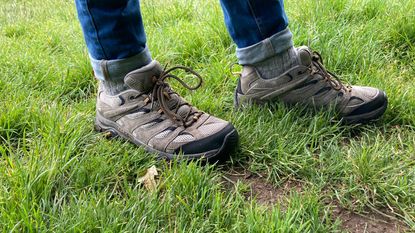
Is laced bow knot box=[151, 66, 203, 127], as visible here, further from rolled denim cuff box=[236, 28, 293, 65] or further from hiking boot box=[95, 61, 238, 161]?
rolled denim cuff box=[236, 28, 293, 65]

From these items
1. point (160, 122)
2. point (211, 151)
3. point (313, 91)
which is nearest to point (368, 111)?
point (313, 91)

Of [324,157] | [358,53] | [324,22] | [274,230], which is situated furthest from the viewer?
[324,22]

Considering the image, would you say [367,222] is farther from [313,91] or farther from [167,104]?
[167,104]

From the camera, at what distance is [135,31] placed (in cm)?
140

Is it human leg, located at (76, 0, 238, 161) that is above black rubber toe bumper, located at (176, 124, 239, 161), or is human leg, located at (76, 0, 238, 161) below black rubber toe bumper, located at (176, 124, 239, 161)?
above

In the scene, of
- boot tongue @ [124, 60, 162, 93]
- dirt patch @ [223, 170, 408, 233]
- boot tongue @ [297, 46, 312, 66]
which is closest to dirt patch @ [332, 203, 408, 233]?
dirt patch @ [223, 170, 408, 233]

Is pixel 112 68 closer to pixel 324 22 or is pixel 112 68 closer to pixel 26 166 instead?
pixel 26 166

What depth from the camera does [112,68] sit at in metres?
1.42

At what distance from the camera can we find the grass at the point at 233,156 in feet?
3.61

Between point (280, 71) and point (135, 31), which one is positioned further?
point (280, 71)

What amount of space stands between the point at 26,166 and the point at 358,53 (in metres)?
1.44

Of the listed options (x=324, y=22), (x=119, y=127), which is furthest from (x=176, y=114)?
(x=324, y=22)

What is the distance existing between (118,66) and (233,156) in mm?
452

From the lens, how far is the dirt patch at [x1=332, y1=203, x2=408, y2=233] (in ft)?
3.70
